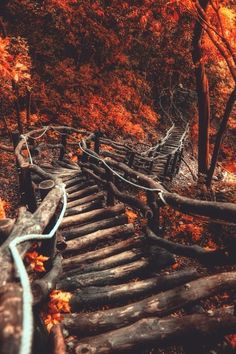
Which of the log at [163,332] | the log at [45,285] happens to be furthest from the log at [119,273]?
the log at [163,332]

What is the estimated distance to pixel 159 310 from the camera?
3.59 m

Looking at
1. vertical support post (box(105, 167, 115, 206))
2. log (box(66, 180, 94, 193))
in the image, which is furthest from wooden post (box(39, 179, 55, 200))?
log (box(66, 180, 94, 193))

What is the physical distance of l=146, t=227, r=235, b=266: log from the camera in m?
3.64

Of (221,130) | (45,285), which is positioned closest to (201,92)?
(221,130)

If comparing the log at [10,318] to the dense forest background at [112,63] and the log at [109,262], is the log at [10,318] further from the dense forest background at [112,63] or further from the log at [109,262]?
the dense forest background at [112,63]

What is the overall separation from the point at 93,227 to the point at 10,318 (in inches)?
149

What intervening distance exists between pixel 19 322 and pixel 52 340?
1.45m

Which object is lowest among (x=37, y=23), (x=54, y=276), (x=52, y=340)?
(x=52, y=340)

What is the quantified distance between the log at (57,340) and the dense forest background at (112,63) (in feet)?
28.5

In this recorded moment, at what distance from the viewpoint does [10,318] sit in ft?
6.17

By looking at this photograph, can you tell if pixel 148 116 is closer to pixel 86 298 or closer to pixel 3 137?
pixel 3 137

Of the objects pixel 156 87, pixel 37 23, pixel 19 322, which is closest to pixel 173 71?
pixel 156 87

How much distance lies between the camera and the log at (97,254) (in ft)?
15.6

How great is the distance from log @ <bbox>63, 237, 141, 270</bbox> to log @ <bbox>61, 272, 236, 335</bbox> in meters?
1.31
